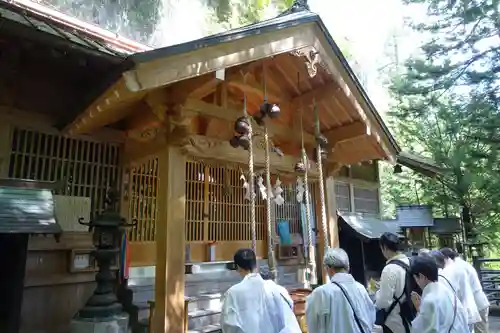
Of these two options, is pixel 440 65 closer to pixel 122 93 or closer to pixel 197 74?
pixel 197 74

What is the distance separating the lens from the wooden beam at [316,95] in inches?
257

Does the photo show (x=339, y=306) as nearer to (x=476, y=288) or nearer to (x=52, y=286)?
(x=476, y=288)

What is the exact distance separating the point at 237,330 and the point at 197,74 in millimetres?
2915

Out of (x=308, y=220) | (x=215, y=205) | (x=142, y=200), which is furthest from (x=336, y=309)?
(x=215, y=205)

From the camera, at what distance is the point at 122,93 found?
4227mm

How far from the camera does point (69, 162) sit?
598 cm

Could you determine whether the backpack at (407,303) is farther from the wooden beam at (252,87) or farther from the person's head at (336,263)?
the wooden beam at (252,87)

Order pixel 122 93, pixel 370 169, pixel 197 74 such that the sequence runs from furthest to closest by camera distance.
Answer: pixel 370 169
pixel 197 74
pixel 122 93

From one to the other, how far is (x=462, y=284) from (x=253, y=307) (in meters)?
3.84

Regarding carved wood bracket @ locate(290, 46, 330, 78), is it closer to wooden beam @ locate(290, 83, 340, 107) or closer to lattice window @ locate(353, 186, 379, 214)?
wooden beam @ locate(290, 83, 340, 107)

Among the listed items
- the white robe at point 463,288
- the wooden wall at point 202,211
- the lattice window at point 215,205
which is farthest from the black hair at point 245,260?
the lattice window at point 215,205

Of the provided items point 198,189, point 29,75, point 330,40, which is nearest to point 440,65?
point 330,40

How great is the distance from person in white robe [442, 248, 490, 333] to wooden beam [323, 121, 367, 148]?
253 centimetres

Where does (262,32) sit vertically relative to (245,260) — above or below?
above
